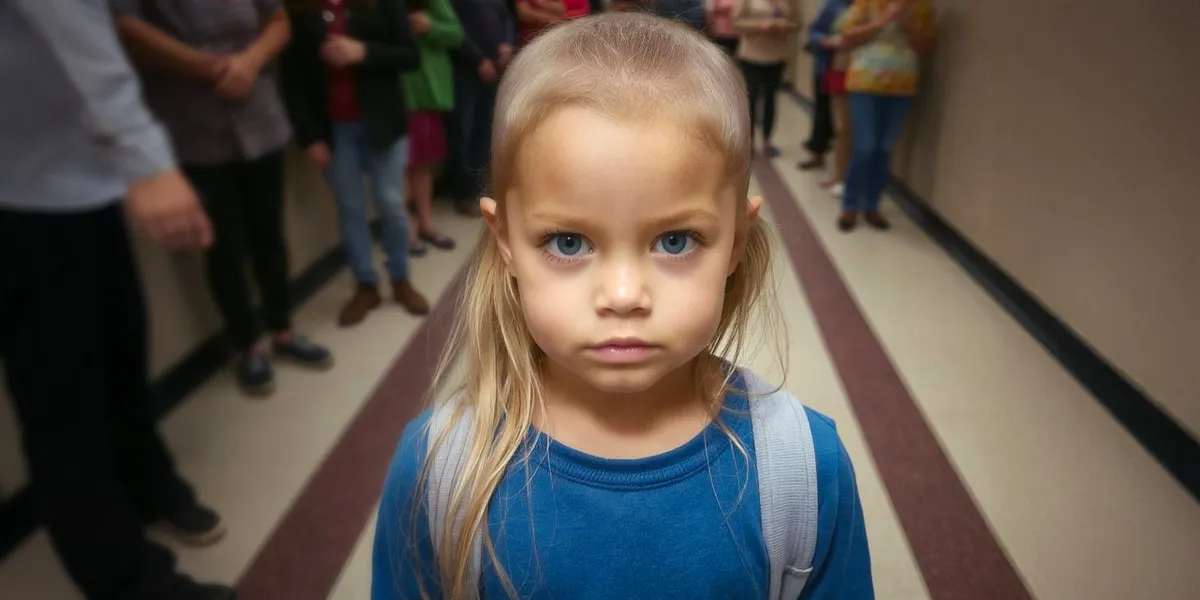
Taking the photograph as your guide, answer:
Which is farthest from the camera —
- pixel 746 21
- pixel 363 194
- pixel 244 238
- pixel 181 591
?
pixel 746 21

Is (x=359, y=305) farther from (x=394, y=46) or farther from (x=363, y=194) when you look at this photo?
(x=394, y=46)

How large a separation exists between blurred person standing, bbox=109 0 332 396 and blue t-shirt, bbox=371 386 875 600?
1.36 m

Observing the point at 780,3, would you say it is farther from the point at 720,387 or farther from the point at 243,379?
the point at 720,387

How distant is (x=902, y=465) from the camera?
1.73 m

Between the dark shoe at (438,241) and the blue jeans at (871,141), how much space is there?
1.66 metres

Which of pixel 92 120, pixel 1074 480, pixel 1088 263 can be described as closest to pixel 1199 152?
pixel 1088 263

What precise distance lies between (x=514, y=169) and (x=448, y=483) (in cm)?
29

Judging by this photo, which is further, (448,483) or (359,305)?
(359,305)

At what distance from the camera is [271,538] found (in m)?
1.57

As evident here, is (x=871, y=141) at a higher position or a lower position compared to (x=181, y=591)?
higher

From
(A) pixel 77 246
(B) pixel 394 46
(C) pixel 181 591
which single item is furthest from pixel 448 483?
(B) pixel 394 46

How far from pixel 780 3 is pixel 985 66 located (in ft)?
4.26

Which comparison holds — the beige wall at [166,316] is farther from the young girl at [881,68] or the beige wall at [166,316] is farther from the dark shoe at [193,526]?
the young girl at [881,68]

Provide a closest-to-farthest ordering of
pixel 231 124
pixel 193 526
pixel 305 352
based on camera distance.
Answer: pixel 193 526 < pixel 231 124 < pixel 305 352
